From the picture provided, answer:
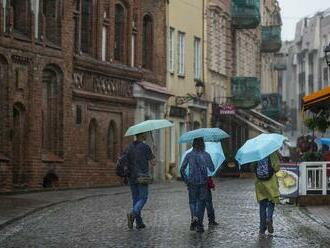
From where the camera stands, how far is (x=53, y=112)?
1155 inches

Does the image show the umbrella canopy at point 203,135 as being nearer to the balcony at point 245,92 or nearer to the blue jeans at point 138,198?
the blue jeans at point 138,198

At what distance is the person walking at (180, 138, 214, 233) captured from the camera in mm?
14945

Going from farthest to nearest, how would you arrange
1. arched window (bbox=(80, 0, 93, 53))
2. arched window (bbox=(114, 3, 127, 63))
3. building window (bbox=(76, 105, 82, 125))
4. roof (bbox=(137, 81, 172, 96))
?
roof (bbox=(137, 81, 172, 96)) → arched window (bbox=(114, 3, 127, 63)) → arched window (bbox=(80, 0, 93, 53)) → building window (bbox=(76, 105, 82, 125))

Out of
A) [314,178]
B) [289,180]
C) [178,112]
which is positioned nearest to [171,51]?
[178,112]

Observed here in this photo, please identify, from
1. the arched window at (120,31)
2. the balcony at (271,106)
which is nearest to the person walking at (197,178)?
the arched window at (120,31)

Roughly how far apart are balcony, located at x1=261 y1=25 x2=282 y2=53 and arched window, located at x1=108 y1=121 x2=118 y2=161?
3057 centimetres

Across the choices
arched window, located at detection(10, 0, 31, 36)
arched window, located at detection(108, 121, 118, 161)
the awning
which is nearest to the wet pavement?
the awning

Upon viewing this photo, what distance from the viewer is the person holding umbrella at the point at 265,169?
14273 mm

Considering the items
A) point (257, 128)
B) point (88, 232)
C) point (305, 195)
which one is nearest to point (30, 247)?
point (88, 232)

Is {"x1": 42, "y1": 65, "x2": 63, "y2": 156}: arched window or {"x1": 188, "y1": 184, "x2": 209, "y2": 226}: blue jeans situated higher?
{"x1": 42, "y1": 65, "x2": 63, "y2": 156}: arched window

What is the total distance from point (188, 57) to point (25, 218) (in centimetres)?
2633

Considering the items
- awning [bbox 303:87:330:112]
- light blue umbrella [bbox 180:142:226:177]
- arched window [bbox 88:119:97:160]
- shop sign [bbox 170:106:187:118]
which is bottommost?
light blue umbrella [bbox 180:142:226:177]

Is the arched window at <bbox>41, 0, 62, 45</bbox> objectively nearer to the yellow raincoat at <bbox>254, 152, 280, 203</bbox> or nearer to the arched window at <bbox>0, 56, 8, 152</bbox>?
the arched window at <bbox>0, 56, 8, 152</bbox>

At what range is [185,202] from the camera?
2288 cm
